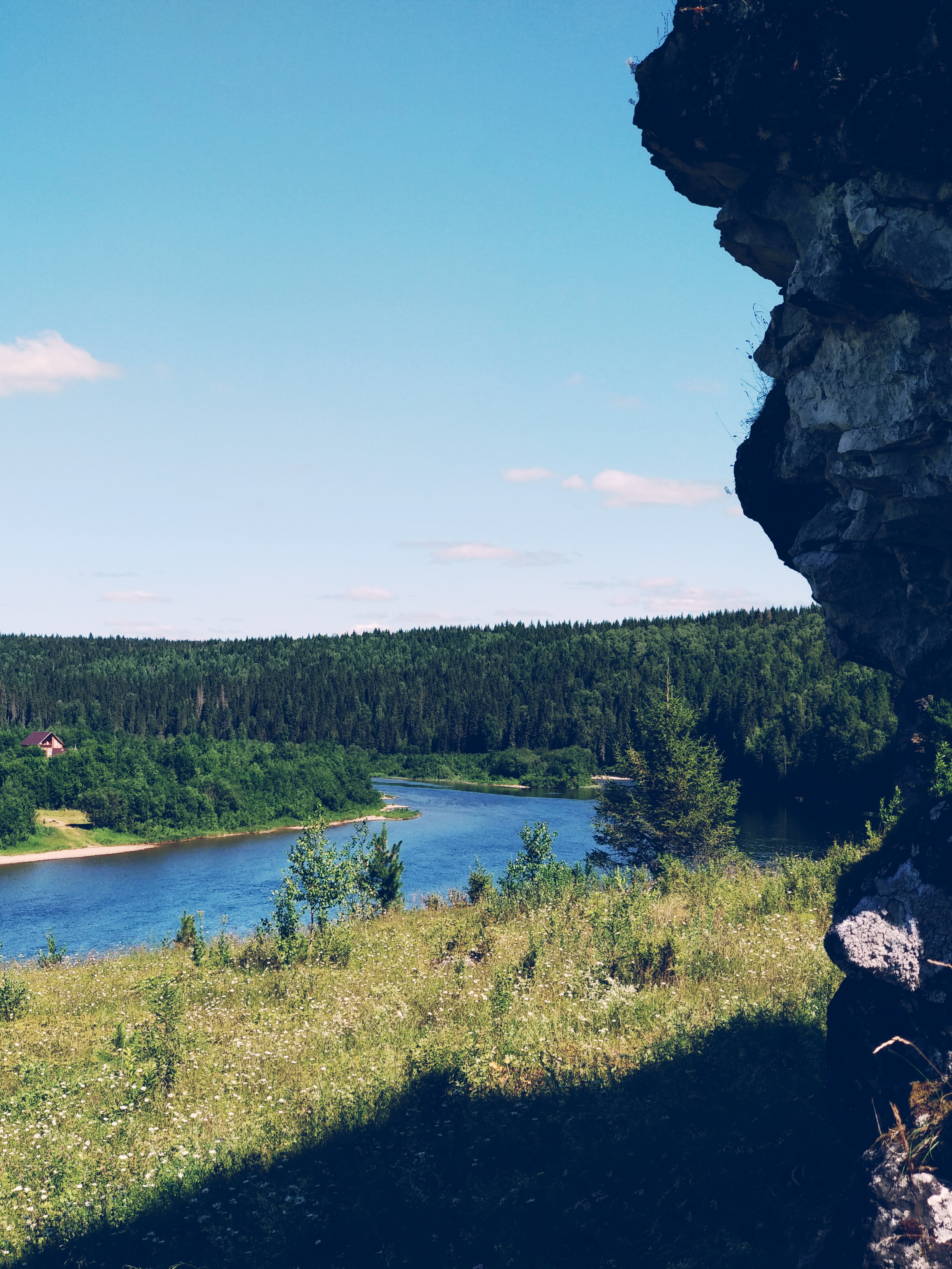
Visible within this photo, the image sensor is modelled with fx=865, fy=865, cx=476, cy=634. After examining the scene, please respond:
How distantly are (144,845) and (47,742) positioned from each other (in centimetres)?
3480

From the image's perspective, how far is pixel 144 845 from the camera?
68.7 meters

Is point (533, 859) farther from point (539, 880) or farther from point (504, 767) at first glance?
point (504, 767)

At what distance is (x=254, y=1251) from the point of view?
25.7ft

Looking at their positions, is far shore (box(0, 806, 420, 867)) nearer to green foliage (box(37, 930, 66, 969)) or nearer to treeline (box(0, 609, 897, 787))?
green foliage (box(37, 930, 66, 969))

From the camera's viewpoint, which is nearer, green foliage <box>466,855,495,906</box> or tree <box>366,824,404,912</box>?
green foliage <box>466,855,495,906</box>

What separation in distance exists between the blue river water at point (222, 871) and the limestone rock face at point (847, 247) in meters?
29.2

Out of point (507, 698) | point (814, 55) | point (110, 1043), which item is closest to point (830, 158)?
point (814, 55)

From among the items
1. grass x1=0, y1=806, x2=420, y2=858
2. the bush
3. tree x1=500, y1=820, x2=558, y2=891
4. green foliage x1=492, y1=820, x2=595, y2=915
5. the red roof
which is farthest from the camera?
the red roof

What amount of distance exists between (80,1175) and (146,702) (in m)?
156

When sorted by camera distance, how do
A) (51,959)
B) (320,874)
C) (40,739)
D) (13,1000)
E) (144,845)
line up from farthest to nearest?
(40,739) < (144,845) < (320,874) < (51,959) < (13,1000)

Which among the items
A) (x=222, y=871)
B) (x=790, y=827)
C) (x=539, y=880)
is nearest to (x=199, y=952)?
(x=539, y=880)

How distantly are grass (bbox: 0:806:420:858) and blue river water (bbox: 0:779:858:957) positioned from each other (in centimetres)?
182

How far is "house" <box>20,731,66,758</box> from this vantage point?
9444cm

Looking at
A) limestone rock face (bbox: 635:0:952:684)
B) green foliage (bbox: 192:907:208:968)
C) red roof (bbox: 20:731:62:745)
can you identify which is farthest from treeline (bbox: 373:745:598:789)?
limestone rock face (bbox: 635:0:952:684)
